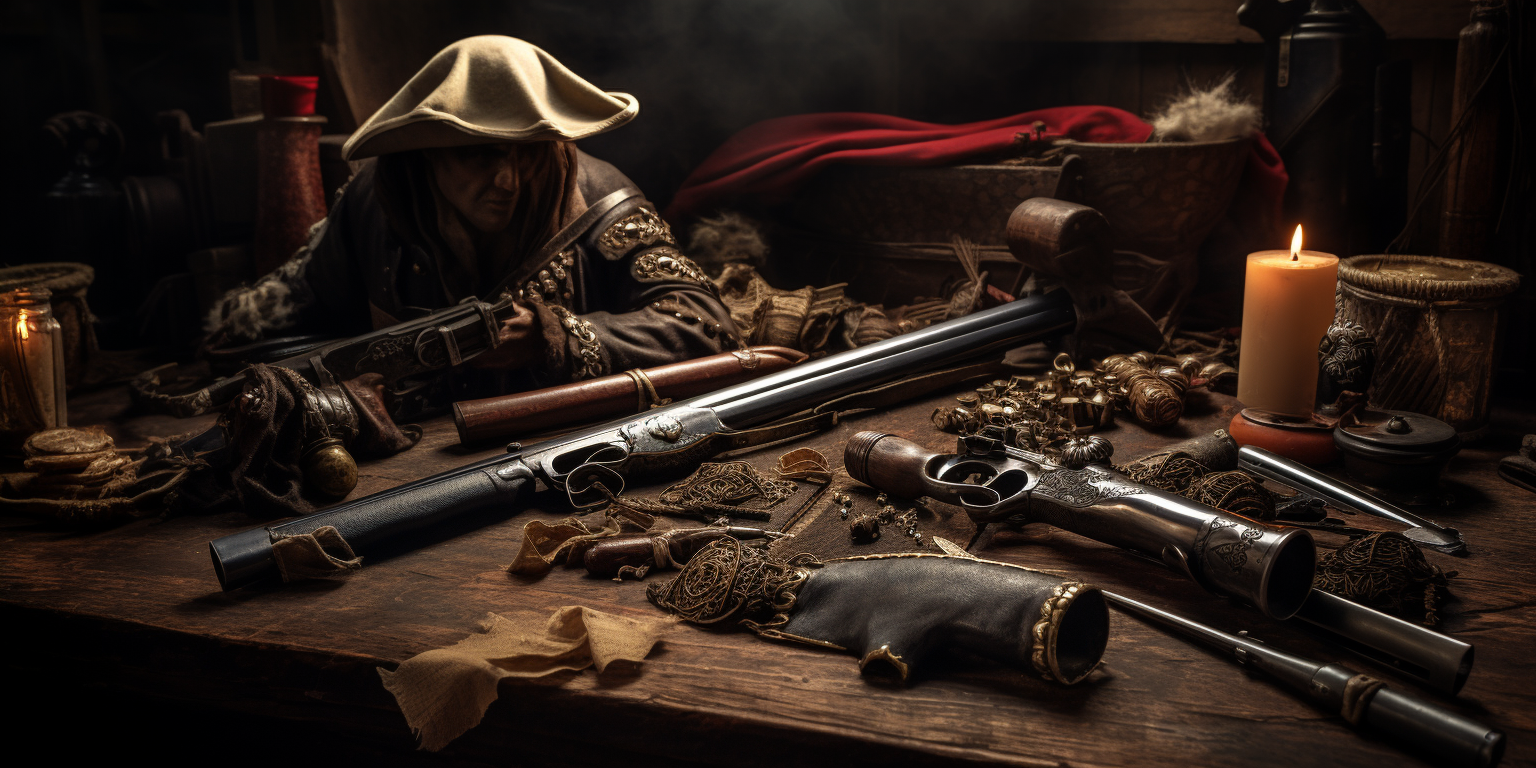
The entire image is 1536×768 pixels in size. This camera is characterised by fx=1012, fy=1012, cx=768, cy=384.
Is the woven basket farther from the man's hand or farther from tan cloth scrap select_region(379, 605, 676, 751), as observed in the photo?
the man's hand

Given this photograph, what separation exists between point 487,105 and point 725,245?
120cm

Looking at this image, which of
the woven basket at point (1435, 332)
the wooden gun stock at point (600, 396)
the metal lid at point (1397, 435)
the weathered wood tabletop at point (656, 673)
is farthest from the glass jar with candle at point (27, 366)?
the woven basket at point (1435, 332)

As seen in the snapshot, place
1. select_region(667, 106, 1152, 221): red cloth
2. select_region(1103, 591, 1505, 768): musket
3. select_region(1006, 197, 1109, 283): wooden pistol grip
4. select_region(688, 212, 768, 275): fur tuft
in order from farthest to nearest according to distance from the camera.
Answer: select_region(688, 212, 768, 275): fur tuft < select_region(667, 106, 1152, 221): red cloth < select_region(1006, 197, 1109, 283): wooden pistol grip < select_region(1103, 591, 1505, 768): musket

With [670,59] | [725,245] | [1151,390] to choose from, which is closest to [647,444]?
[1151,390]

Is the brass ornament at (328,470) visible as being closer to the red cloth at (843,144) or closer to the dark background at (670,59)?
the dark background at (670,59)

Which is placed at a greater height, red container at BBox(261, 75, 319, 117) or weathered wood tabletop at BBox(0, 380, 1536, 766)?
red container at BBox(261, 75, 319, 117)

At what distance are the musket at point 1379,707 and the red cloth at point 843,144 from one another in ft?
7.69

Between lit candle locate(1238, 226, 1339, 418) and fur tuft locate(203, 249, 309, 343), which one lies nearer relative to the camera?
lit candle locate(1238, 226, 1339, 418)

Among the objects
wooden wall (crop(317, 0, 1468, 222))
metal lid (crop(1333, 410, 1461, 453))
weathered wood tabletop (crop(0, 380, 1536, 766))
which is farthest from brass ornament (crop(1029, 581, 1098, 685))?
wooden wall (crop(317, 0, 1468, 222))

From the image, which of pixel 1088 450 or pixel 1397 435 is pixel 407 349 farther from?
pixel 1397 435

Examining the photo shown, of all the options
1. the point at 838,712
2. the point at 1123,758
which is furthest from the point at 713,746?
the point at 1123,758

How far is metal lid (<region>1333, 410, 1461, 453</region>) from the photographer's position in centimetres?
181

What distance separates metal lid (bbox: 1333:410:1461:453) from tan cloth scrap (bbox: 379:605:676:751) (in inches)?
52.0

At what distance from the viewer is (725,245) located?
3588 millimetres
